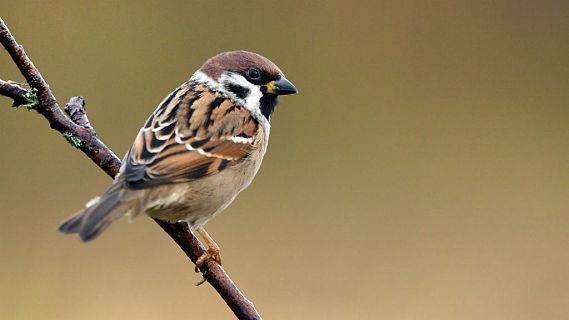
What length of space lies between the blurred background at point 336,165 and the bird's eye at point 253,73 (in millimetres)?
1789

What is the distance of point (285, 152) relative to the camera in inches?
230

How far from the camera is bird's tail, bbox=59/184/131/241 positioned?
2.47 m

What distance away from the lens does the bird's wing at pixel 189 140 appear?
2.96m

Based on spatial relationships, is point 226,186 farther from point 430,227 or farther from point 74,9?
point 74,9

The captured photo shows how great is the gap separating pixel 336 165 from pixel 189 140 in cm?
292

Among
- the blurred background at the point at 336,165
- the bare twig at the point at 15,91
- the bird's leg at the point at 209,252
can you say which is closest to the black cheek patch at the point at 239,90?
the bird's leg at the point at 209,252

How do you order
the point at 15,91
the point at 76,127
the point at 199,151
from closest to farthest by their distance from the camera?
the point at 15,91
the point at 76,127
the point at 199,151

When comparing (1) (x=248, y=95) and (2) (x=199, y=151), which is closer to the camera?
(2) (x=199, y=151)

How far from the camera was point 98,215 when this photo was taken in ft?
8.41

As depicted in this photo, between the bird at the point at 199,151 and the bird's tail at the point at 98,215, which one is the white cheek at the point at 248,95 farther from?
the bird's tail at the point at 98,215

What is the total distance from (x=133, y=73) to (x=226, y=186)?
288 centimetres

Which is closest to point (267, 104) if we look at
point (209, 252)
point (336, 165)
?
point (209, 252)

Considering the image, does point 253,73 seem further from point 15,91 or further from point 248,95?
point 15,91

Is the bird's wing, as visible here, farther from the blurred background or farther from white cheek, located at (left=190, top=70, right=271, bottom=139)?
the blurred background
